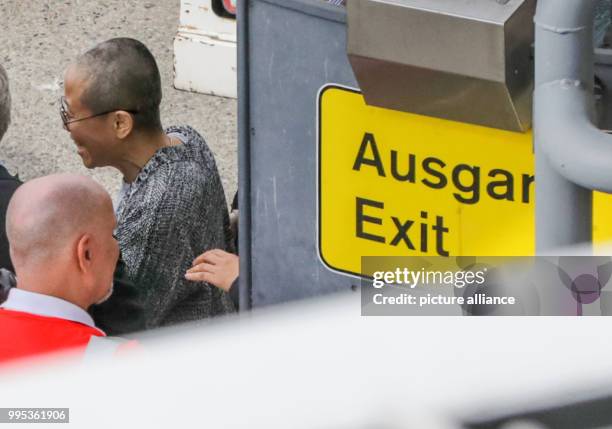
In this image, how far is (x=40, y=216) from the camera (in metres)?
2.97

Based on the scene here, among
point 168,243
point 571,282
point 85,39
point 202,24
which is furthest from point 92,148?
point 85,39

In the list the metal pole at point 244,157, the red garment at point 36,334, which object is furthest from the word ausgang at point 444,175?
the red garment at point 36,334

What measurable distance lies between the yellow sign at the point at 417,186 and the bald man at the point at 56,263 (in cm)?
53

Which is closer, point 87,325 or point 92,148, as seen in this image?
point 87,325

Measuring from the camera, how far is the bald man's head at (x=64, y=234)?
9.59 feet

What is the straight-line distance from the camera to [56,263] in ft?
9.60

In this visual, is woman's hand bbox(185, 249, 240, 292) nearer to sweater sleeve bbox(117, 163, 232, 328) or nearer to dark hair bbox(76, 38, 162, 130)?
sweater sleeve bbox(117, 163, 232, 328)

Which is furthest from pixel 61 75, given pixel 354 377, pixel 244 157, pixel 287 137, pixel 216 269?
pixel 354 377

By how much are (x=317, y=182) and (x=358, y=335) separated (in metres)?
1.24

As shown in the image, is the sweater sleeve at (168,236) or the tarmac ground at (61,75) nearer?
the sweater sleeve at (168,236)

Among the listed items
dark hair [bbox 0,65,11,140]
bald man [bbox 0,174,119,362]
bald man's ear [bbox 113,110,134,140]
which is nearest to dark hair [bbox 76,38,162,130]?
bald man's ear [bbox 113,110,134,140]

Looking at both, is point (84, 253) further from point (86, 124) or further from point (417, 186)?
point (86, 124)

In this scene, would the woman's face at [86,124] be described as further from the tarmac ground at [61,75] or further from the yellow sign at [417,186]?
the tarmac ground at [61,75]

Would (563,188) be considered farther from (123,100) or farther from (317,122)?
(123,100)
